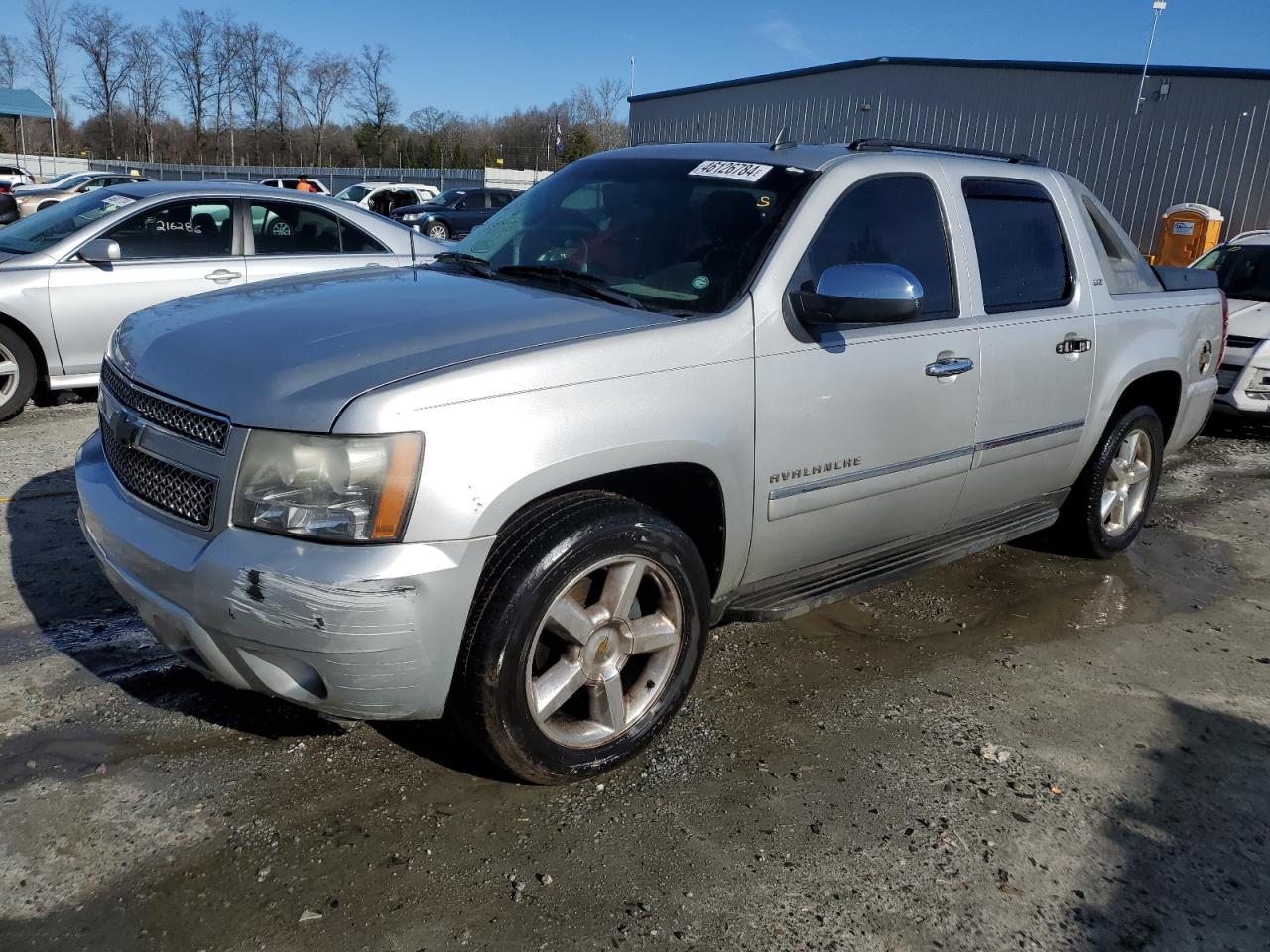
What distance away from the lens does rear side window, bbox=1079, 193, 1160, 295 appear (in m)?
4.49

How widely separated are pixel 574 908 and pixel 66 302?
5.92 metres

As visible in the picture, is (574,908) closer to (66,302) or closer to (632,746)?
(632,746)

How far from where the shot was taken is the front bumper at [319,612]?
230cm

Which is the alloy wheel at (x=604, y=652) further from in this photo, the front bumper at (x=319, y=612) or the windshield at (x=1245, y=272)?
the windshield at (x=1245, y=272)

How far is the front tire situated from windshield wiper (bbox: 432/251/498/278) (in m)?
1.20

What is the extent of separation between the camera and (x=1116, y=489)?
16.2 ft

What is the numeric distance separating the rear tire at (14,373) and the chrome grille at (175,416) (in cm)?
438

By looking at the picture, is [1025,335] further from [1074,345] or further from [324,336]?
[324,336]

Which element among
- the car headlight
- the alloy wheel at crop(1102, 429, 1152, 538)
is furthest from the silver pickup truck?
the alloy wheel at crop(1102, 429, 1152, 538)

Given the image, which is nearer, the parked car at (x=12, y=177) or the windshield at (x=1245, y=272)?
the windshield at (x=1245, y=272)

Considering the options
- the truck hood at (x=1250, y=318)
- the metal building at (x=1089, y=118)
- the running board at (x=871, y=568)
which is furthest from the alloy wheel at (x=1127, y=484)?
the metal building at (x=1089, y=118)

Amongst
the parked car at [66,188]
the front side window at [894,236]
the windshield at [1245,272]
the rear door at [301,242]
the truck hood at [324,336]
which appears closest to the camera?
the truck hood at [324,336]

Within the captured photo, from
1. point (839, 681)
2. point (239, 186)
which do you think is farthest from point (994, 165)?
point (239, 186)

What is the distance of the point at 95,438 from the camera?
322 cm
